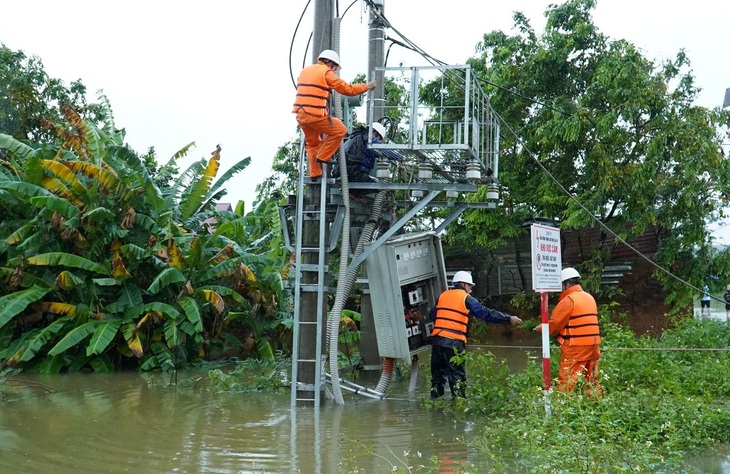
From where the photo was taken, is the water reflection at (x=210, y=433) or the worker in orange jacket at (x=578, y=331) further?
the worker in orange jacket at (x=578, y=331)

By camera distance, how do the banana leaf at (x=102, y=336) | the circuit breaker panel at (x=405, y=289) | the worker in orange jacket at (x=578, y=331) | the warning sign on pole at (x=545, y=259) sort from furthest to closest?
the banana leaf at (x=102, y=336) → the circuit breaker panel at (x=405, y=289) → the worker in orange jacket at (x=578, y=331) → the warning sign on pole at (x=545, y=259)

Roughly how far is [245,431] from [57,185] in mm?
7924

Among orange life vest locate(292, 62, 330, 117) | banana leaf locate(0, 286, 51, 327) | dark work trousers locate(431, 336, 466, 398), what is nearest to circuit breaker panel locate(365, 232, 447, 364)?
dark work trousers locate(431, 336, 466, 398)

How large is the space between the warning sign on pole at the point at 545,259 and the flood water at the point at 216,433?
1.76m

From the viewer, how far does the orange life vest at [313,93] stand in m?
10.3

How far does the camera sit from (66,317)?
15500 mm

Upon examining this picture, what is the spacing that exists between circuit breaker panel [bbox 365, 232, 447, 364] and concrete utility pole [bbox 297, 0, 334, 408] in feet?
2.50

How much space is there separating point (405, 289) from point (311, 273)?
4.72 ft

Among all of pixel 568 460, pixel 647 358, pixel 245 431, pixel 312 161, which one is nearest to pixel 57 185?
pixel 312 161

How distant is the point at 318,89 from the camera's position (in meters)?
10.4

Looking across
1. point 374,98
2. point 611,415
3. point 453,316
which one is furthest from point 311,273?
point 611,415

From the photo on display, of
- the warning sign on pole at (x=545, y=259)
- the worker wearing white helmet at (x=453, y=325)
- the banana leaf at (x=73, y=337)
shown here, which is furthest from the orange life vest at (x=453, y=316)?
the banana leaf at (x=73, y=337)

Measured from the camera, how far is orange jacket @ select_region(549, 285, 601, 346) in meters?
9.90

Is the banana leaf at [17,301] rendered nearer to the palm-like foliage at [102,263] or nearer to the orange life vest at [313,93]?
the palm-like foliage at [102,263]
